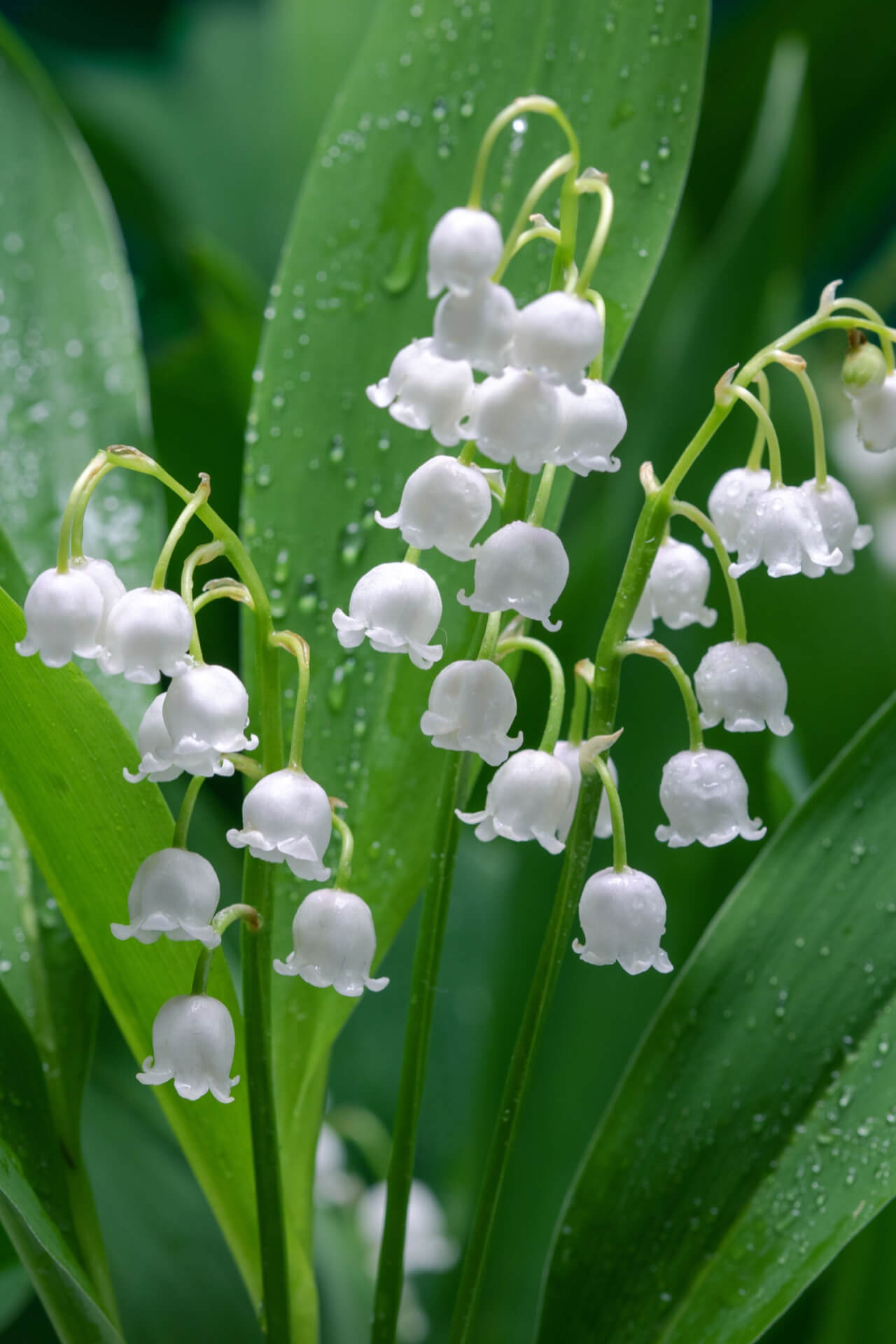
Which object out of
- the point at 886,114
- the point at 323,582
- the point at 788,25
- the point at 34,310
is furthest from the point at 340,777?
the point at 886,114

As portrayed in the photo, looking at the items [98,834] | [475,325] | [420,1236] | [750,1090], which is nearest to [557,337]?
[475,325]

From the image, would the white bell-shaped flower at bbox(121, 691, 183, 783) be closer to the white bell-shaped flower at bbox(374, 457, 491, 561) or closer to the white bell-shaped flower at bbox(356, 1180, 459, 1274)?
the white bell-shaped flower at bbox(374, 457, 491, 561)

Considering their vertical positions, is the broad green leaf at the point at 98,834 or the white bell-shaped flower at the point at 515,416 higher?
the white bell-shaped flower at the point at 515,416

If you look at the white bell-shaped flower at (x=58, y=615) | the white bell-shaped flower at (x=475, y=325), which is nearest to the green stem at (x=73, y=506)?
the white bell-shaped flower at (x=58, y=615)

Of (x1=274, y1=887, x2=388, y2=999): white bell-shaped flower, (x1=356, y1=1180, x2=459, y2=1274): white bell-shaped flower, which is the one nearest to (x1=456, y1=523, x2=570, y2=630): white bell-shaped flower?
(x1=274, y1=887, x2=388, y2=999): white bell-shaped flower

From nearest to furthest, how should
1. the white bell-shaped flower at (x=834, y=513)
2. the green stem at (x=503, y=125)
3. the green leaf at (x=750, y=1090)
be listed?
the green stem at (x=503, y=125), the white bell-shaped flower at (x=834, y=513), the green leaf at (x=750, y=1090)

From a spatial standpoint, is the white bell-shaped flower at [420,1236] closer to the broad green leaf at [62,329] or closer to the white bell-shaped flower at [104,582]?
the broad green leaf at [62,329]

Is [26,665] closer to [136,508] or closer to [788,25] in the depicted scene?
[136,508]
